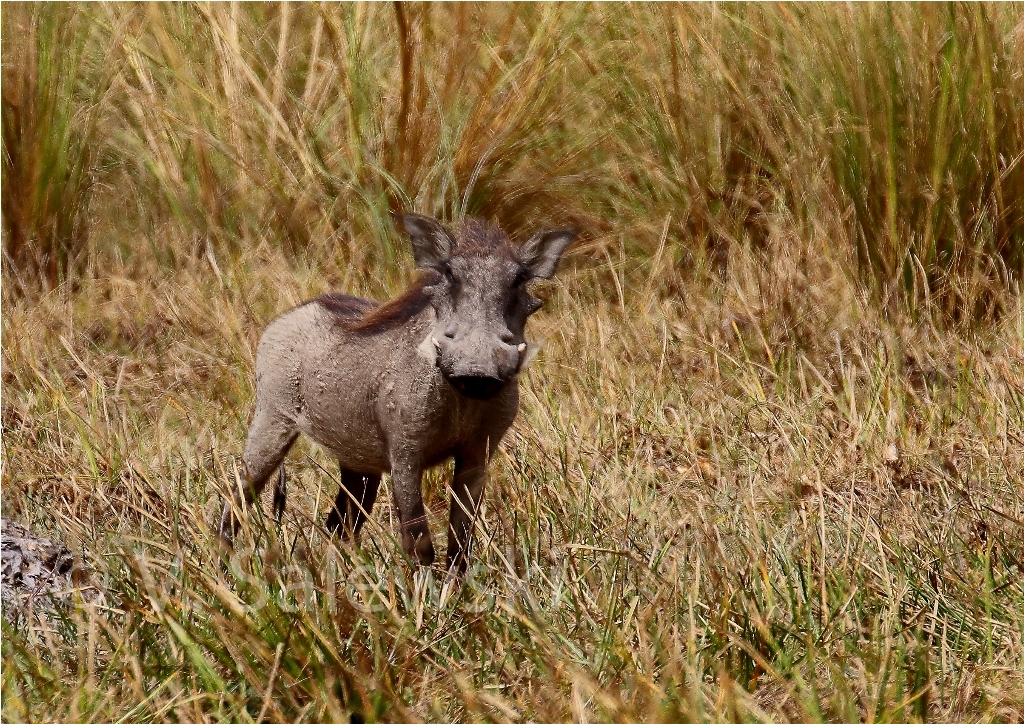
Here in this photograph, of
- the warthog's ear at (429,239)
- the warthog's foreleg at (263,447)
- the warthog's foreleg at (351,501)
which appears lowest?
the warthog's foreleg at (351,501)

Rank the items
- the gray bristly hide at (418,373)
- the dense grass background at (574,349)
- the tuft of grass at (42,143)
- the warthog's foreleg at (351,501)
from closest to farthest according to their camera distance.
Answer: the dense grass background at (574,349), the gray bristly hide at (418,373), the warthog's foreleg at (351,501), the tuft of grass at (42,143)

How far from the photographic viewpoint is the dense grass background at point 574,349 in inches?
96.5

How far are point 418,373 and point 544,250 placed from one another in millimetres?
349

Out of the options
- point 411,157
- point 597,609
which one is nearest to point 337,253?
point 411,157

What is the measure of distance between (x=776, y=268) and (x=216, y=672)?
2.81 m

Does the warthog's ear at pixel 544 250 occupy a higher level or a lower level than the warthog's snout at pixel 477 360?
higher

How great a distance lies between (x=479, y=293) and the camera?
8.54ft

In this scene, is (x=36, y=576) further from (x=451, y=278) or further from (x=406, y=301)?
(x=451, y=278)

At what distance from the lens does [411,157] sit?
530 centimetres

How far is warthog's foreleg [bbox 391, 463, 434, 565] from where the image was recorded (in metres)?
2.81

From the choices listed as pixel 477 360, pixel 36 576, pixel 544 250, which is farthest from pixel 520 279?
pixel 36 576

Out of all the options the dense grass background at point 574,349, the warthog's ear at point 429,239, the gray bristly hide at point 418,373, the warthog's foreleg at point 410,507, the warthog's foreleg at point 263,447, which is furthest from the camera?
the warthog's foreleg at point 263,447

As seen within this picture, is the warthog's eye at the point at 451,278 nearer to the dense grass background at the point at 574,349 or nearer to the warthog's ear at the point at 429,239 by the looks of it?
the warthog's ear at the point at 429,239

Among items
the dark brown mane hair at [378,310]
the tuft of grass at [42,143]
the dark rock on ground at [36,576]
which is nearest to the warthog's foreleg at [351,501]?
the dark brown mane hair at [378,310]
